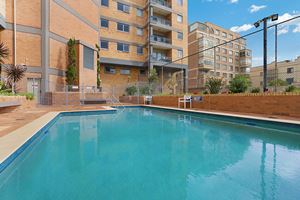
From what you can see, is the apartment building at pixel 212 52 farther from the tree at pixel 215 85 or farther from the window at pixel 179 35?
the tree at pixel 215 85

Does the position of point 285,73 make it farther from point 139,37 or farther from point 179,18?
point 179,18

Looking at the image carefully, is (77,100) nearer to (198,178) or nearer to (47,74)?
(47,74)

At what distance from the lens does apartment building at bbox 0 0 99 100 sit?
12.0m

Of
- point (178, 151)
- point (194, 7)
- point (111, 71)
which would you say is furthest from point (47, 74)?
point (194, 7)

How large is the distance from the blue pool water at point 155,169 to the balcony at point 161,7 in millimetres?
21557

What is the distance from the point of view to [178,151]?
3.86 meters

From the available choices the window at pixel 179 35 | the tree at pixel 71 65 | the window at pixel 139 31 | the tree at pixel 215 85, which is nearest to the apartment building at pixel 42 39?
the tree at pixel 71 65

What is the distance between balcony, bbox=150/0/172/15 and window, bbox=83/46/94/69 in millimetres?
10813

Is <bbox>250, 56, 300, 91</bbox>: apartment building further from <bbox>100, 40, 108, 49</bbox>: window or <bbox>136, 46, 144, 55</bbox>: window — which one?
<bbox>100, 40, 108, 49</bbox>: window

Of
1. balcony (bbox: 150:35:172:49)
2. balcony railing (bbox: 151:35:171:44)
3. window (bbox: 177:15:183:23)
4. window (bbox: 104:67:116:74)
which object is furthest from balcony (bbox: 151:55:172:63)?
window (bbox: 177:15:183:23)

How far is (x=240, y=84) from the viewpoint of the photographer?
32.8ft

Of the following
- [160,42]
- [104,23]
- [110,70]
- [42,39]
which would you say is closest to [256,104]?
[42,39]

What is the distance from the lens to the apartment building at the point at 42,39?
39.5 feet

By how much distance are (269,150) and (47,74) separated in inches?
580
